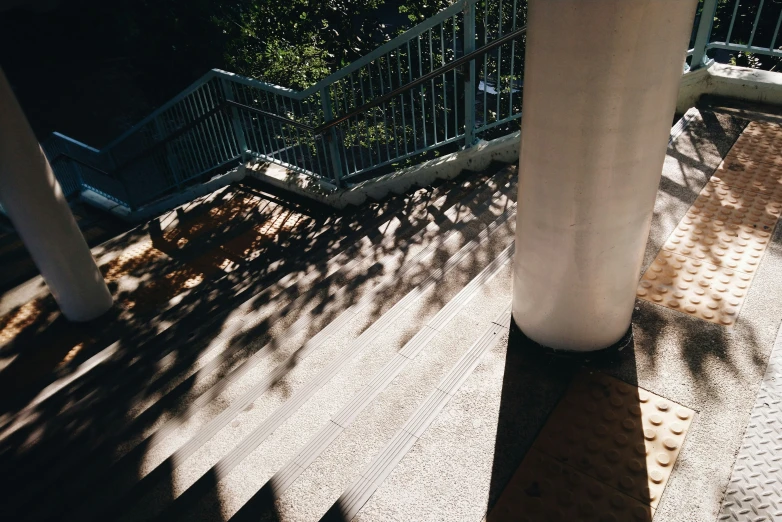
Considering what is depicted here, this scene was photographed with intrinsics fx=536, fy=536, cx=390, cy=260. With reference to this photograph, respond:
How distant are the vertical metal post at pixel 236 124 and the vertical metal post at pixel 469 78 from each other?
3391 millimetres

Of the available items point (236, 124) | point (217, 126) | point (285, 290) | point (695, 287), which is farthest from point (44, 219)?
point (695, 287)

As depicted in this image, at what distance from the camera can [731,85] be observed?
5.16 m

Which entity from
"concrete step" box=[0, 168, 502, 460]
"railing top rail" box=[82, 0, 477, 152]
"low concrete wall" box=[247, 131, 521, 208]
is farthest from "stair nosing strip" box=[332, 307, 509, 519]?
"railing top rail" box=[82, 0, 477, 152]

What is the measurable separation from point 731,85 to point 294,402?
200 inches

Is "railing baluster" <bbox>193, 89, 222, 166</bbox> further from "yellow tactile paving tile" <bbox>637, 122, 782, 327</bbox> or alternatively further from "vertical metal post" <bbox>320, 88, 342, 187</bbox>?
"yellow tactile paving tile" <bbox>637, 122, 782, 327</bbox>

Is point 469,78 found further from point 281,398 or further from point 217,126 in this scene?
point 217,126

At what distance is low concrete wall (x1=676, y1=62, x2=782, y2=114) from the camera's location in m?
4.99

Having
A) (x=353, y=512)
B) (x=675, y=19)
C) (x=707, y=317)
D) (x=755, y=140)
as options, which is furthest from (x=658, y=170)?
(x=755, y=140)

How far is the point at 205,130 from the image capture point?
811 centimetres

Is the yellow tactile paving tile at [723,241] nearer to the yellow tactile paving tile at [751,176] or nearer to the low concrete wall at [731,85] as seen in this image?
the yellow tactile paving tile at [751,176]

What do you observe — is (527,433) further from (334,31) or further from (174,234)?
(334,31)

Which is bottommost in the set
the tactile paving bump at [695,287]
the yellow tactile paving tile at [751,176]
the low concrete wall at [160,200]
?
the low concrete wall at [160,200]

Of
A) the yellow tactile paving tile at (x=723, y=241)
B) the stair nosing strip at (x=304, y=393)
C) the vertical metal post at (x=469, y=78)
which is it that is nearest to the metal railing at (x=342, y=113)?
the vertical metal post at (x=469, y=78)

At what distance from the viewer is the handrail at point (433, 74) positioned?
15.5 ft
